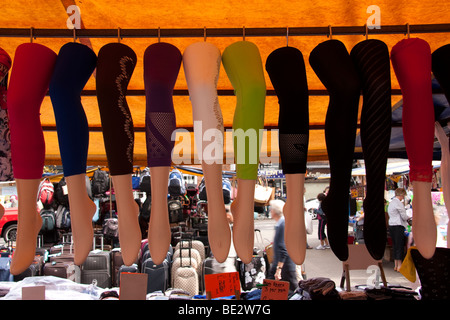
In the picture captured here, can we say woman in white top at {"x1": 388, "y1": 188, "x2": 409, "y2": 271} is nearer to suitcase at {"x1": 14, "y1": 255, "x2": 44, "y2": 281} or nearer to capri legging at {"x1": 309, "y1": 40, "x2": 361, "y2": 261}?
suitcase at {"x1": 14, "y1": 255, "x2": 44, "y2": 281}

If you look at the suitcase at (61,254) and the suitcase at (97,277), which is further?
the suitcase at (61,254)

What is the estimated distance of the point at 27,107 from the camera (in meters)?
0.75

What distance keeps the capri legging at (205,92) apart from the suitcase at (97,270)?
4.15 m

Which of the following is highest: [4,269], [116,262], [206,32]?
[206,32]

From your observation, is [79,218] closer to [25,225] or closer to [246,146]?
[25,225]

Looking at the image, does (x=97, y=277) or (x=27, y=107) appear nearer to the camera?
(x=27, y=107)

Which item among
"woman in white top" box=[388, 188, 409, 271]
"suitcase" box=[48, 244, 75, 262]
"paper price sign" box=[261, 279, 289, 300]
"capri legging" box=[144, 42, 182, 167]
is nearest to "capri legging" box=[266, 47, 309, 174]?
"capri legging" box=[144, 42, 182, 167]

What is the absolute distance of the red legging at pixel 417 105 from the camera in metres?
0.80

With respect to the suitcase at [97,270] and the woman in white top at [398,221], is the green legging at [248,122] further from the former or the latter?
the woman in white top at [398,221]

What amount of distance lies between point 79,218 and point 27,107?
0.89 feet

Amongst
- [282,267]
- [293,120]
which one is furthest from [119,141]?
[282,267]

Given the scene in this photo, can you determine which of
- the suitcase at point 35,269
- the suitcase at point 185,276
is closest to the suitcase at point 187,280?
the suitcase at point 185,276

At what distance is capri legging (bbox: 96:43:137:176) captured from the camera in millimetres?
747
